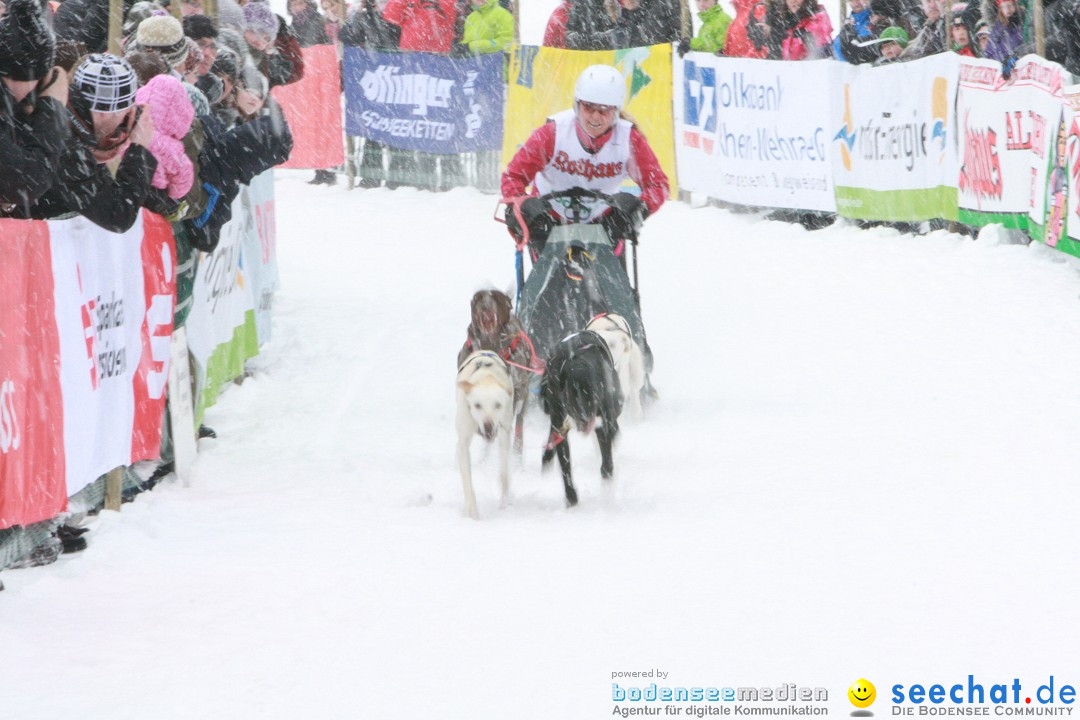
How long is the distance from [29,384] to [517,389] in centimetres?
200

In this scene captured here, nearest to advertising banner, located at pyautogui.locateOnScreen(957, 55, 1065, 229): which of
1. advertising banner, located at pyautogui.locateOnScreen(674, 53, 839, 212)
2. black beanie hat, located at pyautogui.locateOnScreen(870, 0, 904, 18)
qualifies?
black beanie hat, located at pyautogui.locateOnScreen(870, 0, 904, 18)

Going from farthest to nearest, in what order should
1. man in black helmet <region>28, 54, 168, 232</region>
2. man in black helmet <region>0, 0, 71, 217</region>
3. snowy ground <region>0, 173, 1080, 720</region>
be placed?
man in black helmet <region>28, 54, 168, 232</region>, man in black helmet <region>0, 0, 71, 217</region>, snowy ground <region>0, 173, 1080, 720</region>

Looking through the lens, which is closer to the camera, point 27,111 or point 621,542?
point 27,111

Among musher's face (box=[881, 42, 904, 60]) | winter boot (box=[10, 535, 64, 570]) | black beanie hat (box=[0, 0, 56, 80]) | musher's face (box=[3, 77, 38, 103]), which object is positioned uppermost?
musher's face (box=[881, 42, 904, 60])

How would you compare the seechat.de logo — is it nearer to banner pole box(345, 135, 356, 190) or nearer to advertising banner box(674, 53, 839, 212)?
advertising banner box(674, 53, 839, 212)

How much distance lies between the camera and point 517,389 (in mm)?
5832

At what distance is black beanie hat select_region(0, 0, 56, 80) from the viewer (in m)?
4.35

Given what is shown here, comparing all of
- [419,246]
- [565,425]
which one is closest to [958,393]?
[565,425]

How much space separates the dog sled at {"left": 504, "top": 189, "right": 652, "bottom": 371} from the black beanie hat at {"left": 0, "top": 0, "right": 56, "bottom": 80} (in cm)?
313

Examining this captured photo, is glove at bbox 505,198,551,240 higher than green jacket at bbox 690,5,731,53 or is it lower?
lower

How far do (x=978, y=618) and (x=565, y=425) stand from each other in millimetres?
1988

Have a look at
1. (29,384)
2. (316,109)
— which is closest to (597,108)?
(29,384)

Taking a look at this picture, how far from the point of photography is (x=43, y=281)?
4688mm

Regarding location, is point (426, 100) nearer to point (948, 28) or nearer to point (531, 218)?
point (948, 28)
